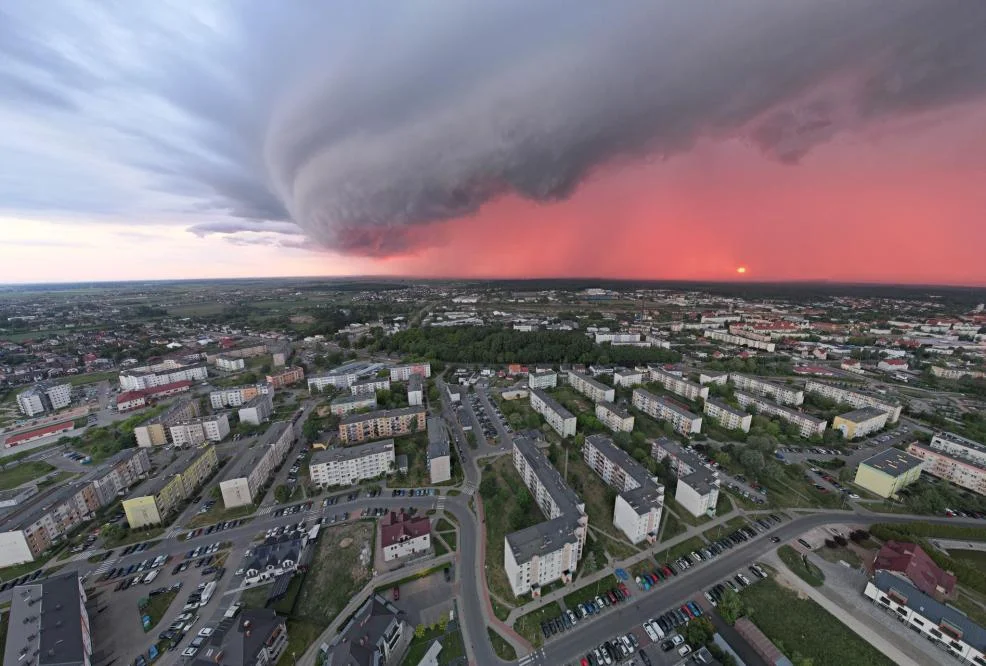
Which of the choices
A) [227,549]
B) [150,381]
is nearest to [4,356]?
[150,381]

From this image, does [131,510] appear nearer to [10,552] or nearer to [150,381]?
[10,552]

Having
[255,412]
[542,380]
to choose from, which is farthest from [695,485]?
[255,412]

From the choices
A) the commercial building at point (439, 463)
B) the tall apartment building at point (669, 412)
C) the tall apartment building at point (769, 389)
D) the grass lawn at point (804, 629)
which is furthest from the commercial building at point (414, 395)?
the tall apartment building at point (769, 389)

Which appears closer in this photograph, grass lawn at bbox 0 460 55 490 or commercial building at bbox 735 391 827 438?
grass lawn at bbox 0 460 55 490

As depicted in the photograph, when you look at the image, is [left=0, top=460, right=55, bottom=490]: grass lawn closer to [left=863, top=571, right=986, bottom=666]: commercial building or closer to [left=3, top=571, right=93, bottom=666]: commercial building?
[left=3, top=571, right=93, bottom=666]: commercial building

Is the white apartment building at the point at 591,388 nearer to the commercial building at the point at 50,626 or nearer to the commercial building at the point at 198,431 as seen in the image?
the commercial building at the point at 50,626

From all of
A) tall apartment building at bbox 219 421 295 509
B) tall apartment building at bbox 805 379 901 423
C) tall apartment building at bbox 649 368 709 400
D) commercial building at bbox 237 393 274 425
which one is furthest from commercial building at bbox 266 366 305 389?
tall apartment building at bbox 805 379 901 423
